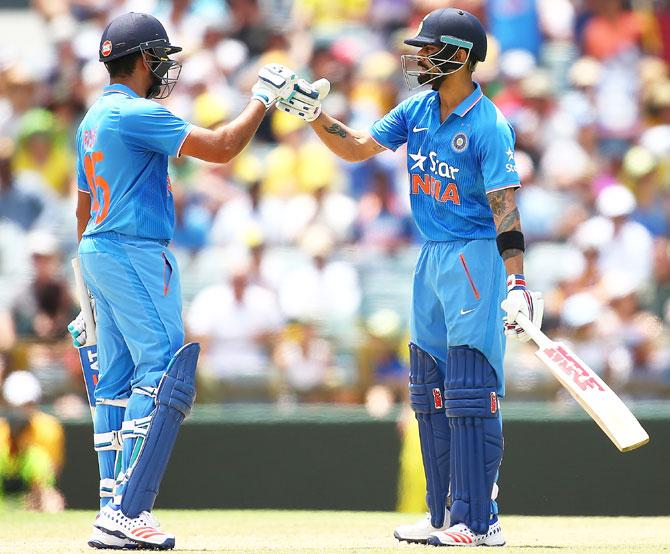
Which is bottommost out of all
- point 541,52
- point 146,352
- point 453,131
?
point 146,352

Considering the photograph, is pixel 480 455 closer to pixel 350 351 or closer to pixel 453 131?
pixel 453 131

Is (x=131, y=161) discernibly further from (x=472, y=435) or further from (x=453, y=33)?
(x=472, y=435)

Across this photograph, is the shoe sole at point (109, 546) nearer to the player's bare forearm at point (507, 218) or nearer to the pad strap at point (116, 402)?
the pad strap at point (116, 402)

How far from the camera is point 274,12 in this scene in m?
14.2

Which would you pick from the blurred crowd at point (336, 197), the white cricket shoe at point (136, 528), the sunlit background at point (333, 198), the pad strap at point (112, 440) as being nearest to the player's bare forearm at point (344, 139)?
the pad strap at point (112, 440)

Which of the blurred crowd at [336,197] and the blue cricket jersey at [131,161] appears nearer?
the blue cricket jersey at [131,161]

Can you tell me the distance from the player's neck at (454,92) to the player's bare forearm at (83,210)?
5.81ft

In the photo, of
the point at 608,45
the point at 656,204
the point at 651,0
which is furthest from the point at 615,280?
the point at 651,0

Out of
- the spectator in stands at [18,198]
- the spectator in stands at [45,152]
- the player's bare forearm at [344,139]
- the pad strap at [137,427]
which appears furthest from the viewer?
the spectator in stands at [45,152]

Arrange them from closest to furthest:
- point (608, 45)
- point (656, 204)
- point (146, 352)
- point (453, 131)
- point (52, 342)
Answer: point (146, 352)
point (453, 131)
point (52, 342)
point (656, 204)
point (608, 45)

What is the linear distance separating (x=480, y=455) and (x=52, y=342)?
Result: 4.37 m

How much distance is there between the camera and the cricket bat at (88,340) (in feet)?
22.7

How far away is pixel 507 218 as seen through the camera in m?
6.55

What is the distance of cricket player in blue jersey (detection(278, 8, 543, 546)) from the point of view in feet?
21.6
